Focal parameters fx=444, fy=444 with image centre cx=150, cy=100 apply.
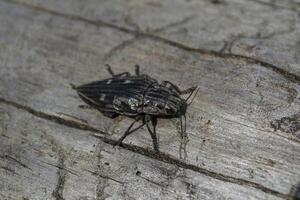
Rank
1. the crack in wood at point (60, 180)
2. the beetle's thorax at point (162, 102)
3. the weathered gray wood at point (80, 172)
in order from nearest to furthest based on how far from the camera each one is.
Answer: the weathered gray wood at point (80, 172), the crack in wood at point (60, 180), the beetle's thorax at point (162, 102)

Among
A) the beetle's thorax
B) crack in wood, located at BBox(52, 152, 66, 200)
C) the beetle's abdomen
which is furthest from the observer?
the beetle's abdomen

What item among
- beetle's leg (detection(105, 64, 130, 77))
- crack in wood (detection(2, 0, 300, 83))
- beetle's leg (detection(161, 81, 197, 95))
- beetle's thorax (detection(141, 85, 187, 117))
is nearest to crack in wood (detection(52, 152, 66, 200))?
beetle's thorax (detection(141, 85, 187, 117))

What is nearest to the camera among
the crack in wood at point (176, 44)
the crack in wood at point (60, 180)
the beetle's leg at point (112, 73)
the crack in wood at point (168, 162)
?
the crack in wood at point (168, 162)

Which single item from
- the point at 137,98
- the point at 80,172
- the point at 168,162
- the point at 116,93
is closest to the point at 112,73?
the point at 116,93

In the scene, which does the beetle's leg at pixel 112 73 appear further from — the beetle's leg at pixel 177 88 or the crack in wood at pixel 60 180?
the crack in wood at pixel 60 180

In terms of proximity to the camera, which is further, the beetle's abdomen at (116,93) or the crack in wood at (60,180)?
the beetle's abdomen at (116,93)

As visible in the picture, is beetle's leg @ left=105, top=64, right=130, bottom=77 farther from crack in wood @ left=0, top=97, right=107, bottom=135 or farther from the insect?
crack in wood @ left=0, top=97, right=107, bottom=135

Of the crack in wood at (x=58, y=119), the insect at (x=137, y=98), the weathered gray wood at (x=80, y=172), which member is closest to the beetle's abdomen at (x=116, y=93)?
the insect at (x=137, y=98)
